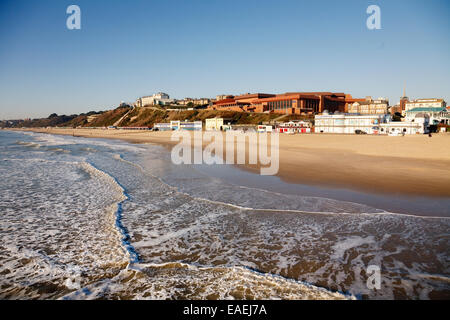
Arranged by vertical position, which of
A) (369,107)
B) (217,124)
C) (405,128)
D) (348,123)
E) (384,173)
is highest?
(369,107)

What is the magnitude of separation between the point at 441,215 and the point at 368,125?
4898 centimetres

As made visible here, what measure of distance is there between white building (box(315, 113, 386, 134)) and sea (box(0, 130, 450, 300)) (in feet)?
153

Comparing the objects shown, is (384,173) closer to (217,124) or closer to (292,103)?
(217,124)

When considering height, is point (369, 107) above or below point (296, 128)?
above

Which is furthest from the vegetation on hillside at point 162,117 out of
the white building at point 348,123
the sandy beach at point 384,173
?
the sandy beach at point 384,173

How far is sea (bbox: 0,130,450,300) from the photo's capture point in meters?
4.35

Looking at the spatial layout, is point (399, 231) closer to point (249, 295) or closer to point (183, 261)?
point (249, 295)

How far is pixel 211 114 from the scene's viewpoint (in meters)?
103

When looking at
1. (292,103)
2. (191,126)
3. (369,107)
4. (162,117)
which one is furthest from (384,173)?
(162,117)

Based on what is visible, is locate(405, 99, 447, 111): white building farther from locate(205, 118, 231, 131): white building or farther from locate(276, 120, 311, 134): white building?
locate(205, 118, 231, 131): white building

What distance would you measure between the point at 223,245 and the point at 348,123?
2151 inches

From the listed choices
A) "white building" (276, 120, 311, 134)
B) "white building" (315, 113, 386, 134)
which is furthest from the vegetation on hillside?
"white building" (315, 113, 386, 134)

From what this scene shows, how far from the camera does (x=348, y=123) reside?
5297 centimetres
